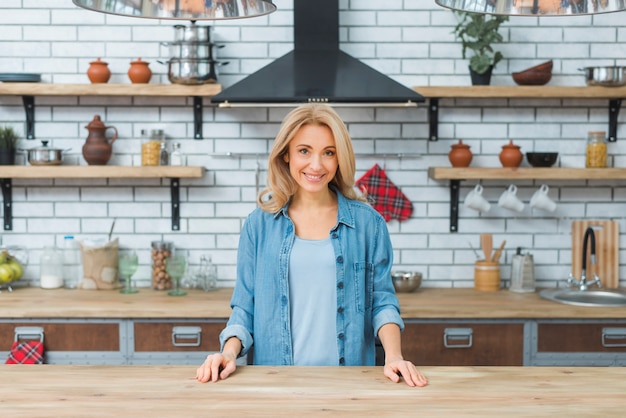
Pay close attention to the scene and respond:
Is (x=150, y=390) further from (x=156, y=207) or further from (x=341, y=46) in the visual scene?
(x=341, y=46)

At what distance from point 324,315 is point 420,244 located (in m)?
1.96

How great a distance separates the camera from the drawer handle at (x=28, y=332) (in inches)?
138

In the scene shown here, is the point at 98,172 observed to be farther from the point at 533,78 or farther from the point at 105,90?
the point at 533,78

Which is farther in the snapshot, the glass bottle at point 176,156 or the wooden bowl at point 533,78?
the glass bottle at point 176,156

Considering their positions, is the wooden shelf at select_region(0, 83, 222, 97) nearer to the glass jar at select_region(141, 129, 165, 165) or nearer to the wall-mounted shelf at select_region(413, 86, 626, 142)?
the glass jar at select_region(141, 129, 165, 165)

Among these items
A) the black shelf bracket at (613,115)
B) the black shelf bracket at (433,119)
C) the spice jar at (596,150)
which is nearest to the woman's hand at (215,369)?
the black shelf bracket at (433,119)

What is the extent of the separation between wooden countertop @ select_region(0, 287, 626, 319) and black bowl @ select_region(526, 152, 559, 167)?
70 cm

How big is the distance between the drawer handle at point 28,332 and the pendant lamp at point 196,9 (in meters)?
2.13

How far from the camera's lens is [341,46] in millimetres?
4090

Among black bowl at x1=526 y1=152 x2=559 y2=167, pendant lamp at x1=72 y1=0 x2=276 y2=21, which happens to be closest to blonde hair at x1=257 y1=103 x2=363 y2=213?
pendant lamp at x1=72 y1=0 x2=276 y2=21

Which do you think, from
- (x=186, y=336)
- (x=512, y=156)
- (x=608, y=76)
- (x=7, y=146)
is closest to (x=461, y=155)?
(x=512, y=156)

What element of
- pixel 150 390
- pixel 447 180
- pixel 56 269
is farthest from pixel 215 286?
pixel 150 390

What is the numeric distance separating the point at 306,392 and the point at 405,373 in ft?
0.92

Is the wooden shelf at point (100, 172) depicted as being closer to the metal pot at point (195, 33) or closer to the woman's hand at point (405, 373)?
the metal pot at point (195, 33)
